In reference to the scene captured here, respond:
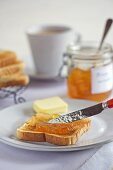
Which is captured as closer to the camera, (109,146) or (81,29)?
(109,146)

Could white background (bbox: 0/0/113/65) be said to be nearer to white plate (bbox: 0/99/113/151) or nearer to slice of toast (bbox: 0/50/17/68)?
slice of toast (bbox: 0/50/17/68)

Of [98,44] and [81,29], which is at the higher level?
[98,44]

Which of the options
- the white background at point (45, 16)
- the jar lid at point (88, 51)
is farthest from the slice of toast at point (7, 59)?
the white background at point (45, 16)

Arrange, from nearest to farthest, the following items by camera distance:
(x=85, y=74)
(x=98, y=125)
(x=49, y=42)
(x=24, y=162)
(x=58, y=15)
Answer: (x=24, y=162), (x=98, y=125), (x=85, y=74), (x=49, y=42), (x=58, y=15)

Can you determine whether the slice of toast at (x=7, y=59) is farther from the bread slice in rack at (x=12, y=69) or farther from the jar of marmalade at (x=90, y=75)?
the jar of marmalade at (x=90, y=75)

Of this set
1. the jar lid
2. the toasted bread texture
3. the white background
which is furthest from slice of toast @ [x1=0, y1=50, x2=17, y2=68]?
the white background

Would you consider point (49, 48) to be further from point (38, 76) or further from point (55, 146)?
point (55, 146)

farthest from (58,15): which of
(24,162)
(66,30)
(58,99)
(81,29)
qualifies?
(24,162)

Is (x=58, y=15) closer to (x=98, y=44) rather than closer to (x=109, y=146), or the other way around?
(x=98, y=44)

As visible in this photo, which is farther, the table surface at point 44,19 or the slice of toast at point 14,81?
the table surface at point 44,19
